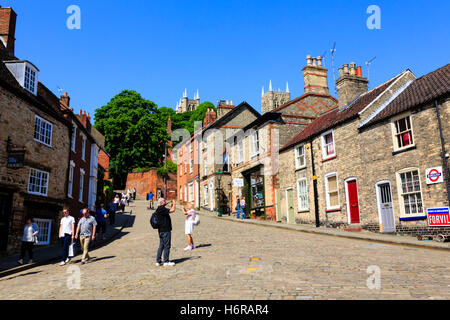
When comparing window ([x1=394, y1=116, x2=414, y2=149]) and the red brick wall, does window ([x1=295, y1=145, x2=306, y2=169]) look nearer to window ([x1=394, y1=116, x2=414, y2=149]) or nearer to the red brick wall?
window ([x1=394, y1=116, x2=414, y2=149])

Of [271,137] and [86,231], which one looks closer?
[86,231]

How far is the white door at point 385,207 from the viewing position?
54.8 feet

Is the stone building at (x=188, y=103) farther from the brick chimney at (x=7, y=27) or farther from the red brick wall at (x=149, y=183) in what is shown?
the brick chimney at (x=7, y=27)

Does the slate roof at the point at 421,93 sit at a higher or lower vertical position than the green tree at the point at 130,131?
lower

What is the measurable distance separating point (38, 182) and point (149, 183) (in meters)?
35.0

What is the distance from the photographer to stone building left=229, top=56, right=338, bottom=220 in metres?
25.8

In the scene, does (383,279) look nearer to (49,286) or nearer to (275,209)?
(49,286)

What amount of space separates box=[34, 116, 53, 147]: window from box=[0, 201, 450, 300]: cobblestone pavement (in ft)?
21.4

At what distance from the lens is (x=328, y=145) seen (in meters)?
21.2

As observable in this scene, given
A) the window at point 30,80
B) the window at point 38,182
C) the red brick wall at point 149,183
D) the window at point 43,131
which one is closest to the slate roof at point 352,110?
the window at point 43,131

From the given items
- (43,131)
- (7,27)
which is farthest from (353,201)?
(7,27)

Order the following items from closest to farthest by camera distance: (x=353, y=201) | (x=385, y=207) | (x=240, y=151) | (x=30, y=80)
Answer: (x=30, y=80)
(x=385, y=207)
(x=353, y=201)
(x=240, y=151)

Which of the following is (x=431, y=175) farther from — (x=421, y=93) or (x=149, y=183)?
(x=149, y=183)

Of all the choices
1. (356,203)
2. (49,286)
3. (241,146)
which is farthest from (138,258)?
(241,146)
